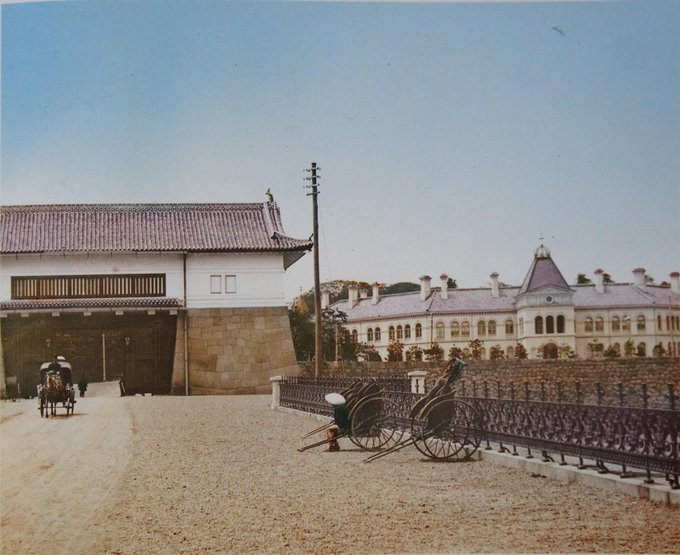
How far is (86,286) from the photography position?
943 cm

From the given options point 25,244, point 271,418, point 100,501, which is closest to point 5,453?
point 100,501

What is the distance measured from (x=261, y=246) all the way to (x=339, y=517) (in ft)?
35.6

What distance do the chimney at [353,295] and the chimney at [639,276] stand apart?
3.53m

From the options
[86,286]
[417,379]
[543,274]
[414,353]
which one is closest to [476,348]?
[414,353]

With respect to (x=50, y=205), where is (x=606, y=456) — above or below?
below

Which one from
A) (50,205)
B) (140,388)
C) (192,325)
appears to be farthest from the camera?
(192,325)

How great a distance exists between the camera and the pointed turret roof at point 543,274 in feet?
23.7

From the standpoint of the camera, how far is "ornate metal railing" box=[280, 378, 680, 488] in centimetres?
570

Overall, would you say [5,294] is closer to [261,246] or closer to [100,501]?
[100,501]

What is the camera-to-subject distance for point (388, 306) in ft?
33.4

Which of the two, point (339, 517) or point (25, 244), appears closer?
point (339, 517)

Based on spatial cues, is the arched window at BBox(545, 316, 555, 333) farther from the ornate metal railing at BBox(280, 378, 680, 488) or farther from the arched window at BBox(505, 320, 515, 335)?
the ornate metal railing at BBox(280, 378, 680, 488)

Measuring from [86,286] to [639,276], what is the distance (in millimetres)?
6261

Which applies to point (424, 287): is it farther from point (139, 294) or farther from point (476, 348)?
point (476, 348)
